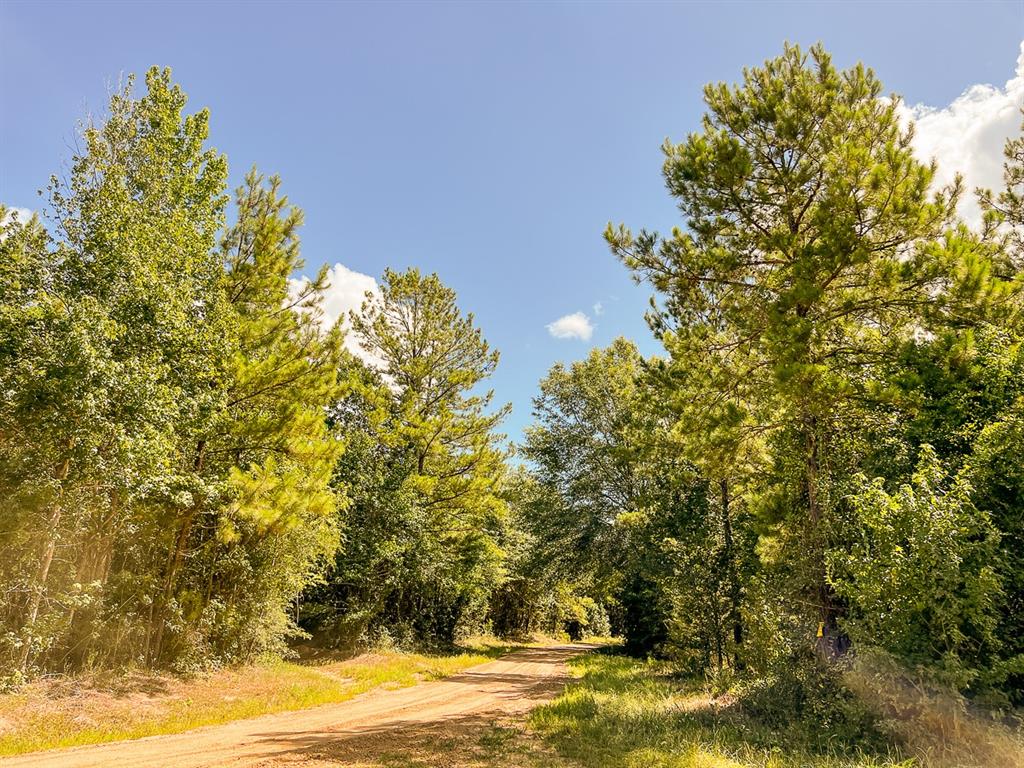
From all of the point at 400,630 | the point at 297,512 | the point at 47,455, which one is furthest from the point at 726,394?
the point at 400,630

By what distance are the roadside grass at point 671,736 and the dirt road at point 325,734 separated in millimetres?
1853

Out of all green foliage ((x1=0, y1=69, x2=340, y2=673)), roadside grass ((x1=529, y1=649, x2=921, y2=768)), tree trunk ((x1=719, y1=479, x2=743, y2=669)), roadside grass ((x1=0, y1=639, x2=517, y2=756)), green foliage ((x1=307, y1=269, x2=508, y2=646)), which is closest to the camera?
roadside grass ((x1=529, y1=649, x2=921, y2=768))

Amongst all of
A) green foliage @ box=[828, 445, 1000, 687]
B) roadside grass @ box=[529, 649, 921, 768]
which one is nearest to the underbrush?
roadside grass @ box=[529, 649, 921, 768]

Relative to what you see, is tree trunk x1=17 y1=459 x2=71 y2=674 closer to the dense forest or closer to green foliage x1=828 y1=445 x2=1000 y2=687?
the dense forest

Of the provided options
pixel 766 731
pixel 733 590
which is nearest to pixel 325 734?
pixel 766 731

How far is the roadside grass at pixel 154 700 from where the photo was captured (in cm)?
802

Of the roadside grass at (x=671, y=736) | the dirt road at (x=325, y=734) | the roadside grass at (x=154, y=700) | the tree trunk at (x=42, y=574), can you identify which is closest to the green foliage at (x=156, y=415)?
the tree trunk at (x=42, y=574)

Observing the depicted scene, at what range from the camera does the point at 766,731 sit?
7.94 meters

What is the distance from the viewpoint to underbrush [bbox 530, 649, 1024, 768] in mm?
6152

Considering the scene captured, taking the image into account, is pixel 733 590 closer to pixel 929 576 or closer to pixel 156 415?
pixel 929 576

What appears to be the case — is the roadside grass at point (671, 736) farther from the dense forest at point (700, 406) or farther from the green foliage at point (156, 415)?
the green foliage at point (156, 415)

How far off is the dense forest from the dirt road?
11.5ft

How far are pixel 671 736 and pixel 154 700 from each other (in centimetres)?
1037

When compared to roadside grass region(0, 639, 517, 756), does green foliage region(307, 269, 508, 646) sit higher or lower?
higher
